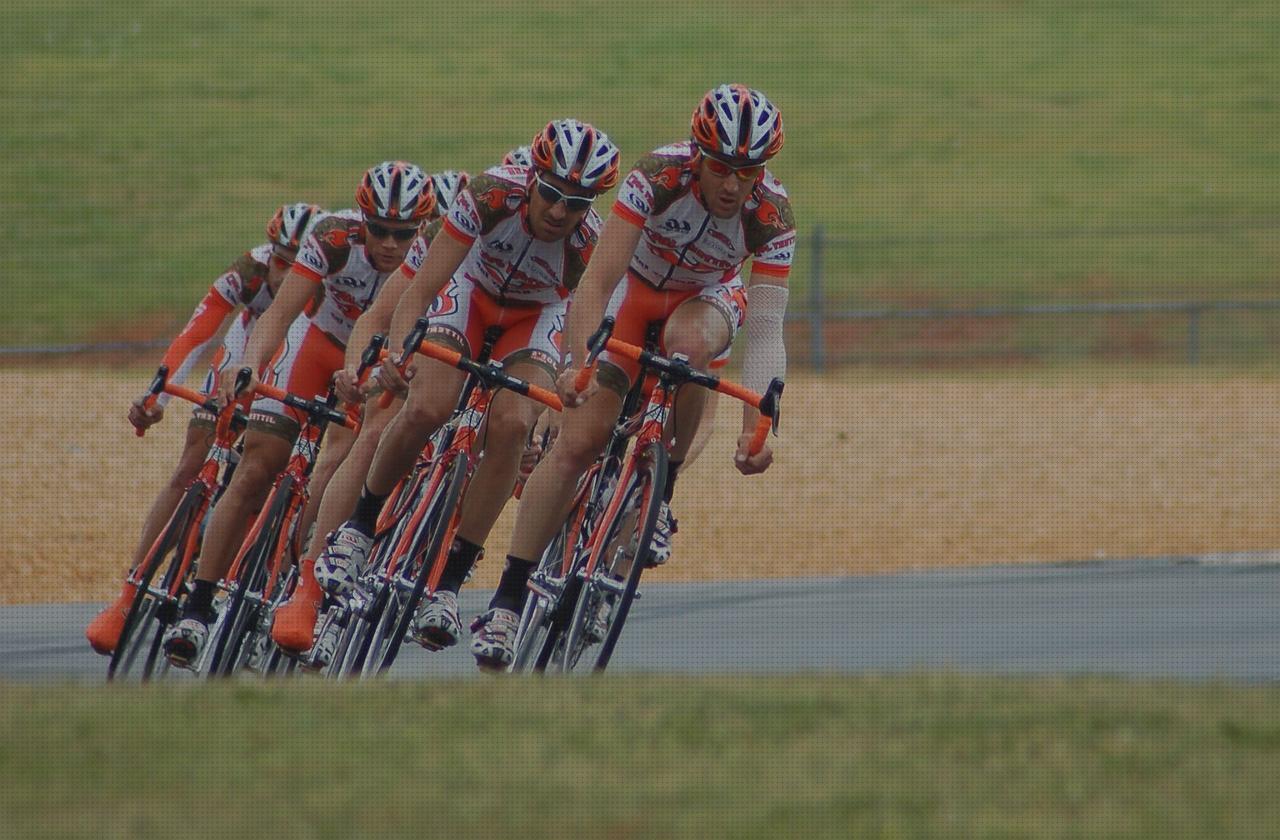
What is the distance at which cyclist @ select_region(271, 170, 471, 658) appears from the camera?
7.41 m

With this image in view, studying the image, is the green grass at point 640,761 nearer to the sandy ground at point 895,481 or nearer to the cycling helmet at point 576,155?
the cycling helmet at point 576,155

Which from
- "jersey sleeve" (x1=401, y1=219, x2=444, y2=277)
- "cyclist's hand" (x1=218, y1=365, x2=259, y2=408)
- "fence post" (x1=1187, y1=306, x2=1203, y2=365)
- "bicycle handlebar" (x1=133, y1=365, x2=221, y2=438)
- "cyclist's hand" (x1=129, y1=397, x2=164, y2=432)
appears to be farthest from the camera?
"fence post" (x1=1187, y1=306, x2=1203, y2=365)

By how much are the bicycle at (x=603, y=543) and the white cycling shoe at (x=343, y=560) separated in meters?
0.71

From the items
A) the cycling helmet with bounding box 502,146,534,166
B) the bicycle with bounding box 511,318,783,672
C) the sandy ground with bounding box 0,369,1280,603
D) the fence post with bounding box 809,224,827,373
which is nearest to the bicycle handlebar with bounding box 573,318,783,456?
the bicycle with bounding box 511,318,783,672

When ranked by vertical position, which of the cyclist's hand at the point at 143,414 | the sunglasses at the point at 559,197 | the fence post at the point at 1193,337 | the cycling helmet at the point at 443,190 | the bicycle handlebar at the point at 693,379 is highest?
the sunglasses at the point at 559,197

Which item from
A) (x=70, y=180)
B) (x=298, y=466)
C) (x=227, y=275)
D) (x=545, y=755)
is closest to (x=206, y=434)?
(x=227, y=275)

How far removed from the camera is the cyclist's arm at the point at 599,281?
659 cm

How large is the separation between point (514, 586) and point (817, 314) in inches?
610

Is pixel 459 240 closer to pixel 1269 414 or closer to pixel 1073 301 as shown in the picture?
pixel 1269 414

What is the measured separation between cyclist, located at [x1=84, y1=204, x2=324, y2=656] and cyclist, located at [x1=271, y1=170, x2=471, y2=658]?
1.59 meters

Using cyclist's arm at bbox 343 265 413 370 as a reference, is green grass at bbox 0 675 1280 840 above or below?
above

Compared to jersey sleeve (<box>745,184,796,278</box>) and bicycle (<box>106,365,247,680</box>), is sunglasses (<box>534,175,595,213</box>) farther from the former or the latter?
bicycle (<box>106,365,247,680</box>)

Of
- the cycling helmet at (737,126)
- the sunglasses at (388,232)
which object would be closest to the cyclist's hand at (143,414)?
the sunglasses at (388,232)

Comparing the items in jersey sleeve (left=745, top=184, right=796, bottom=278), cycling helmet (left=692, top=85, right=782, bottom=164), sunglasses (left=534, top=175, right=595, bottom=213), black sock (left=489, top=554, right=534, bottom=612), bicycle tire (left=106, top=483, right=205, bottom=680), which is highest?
cycling helmet (left=692, top=85, right=782, bottom=164)
